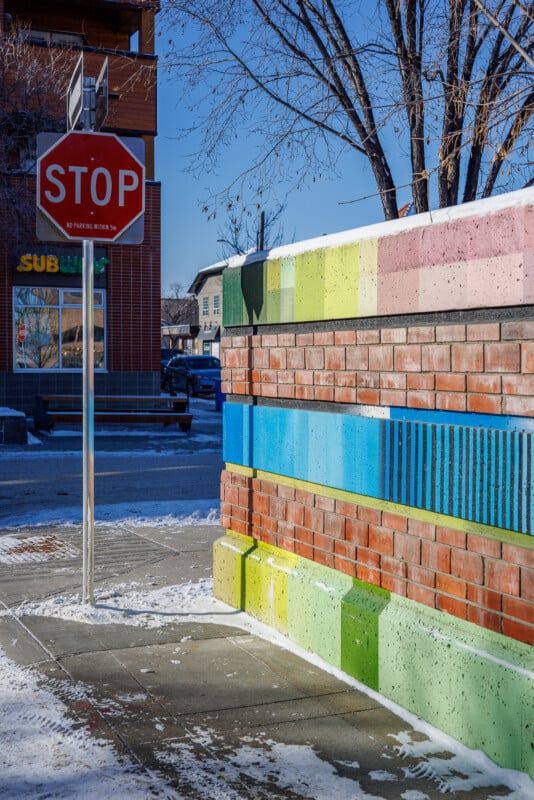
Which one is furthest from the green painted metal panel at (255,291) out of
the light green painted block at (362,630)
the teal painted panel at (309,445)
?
the light green painted block at (362,630)

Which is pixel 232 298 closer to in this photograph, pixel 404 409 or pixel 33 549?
pixel 404 409

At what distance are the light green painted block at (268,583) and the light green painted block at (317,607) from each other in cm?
9

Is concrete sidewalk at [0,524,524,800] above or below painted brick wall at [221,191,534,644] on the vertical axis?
below

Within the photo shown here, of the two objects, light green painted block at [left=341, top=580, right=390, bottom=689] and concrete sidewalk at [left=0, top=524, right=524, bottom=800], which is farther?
light green painted block at [left=341, top=580, right=390, bottom=689]

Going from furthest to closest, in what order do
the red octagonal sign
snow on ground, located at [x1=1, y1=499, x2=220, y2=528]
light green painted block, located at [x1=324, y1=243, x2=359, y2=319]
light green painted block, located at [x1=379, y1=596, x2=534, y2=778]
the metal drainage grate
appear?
snow on ground, located at [x1=1, y1=499, x2=220, y2=528], the metal drainage grate, the red octagonal sign, light green painted block, located at [x1=324, y1=243, x2=359, y2=319], light green painted block, located at [x1=379, y1=596, x2=534, y2=778]

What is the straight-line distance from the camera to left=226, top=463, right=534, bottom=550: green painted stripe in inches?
151

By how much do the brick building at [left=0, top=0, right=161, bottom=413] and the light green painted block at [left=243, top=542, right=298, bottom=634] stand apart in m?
18.6

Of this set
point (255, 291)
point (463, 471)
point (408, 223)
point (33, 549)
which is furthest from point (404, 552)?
point (33, 549)

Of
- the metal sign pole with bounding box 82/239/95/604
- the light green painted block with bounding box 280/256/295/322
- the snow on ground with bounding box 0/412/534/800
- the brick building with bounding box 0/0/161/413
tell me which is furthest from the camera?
the brick building with bounding box 0/0/161/413

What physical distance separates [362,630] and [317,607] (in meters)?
0.46

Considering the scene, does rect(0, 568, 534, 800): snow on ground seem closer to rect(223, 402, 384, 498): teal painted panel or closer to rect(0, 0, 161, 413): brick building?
rect(223, 402, 384, 498): teal painted panel

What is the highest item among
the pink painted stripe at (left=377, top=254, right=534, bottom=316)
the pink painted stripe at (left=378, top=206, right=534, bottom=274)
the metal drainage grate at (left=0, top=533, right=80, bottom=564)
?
the pink painted stripe at (left=378, top=206, right=534, bottom=274)

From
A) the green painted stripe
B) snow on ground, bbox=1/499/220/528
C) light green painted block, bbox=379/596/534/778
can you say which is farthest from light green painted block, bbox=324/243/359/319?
snow on ground, bbox=1/499/220/528

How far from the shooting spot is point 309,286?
5316mm
